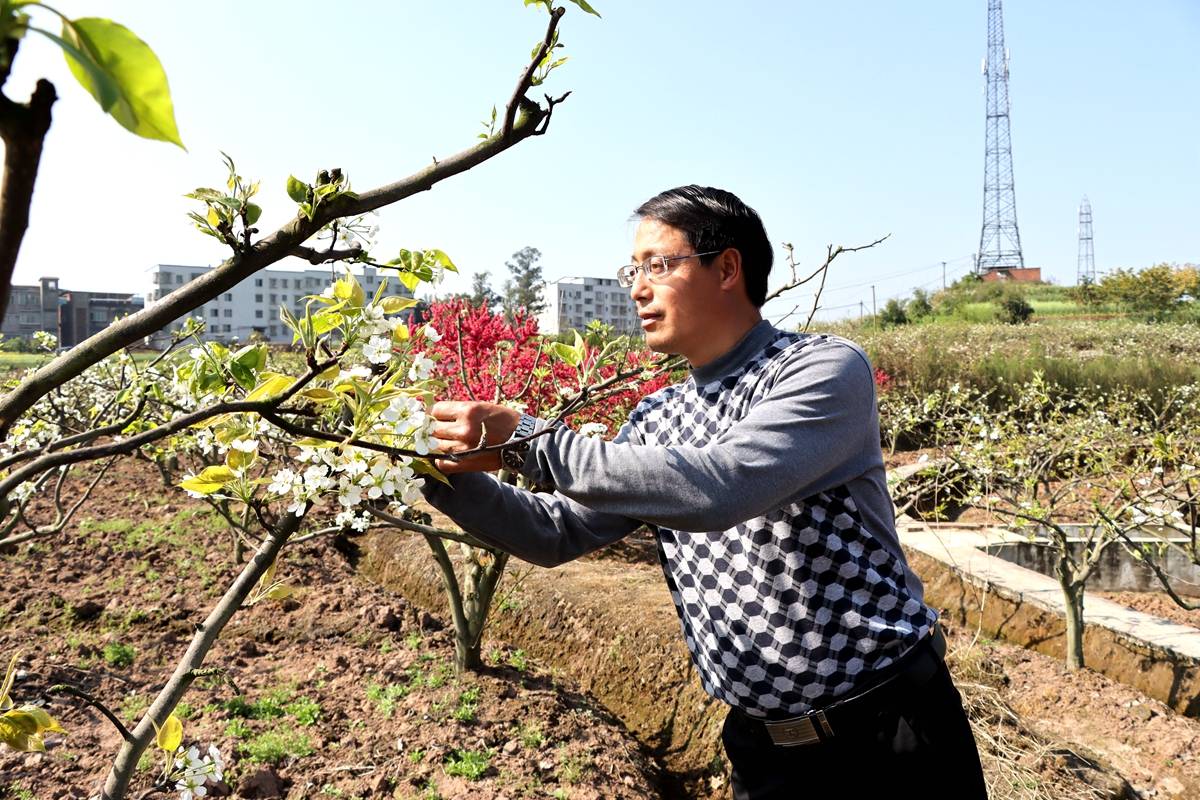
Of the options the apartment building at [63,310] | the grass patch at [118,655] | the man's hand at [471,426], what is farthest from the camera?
the apartment building at [63,310]

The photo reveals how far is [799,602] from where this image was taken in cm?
160

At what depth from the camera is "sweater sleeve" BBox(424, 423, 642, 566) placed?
166 centimetres

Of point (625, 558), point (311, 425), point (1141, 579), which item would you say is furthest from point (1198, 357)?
point (311, 425)

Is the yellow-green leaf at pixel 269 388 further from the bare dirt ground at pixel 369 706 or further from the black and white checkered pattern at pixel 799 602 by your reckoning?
the bare dirt ground at pixel 369 706

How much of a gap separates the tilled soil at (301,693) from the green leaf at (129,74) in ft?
8.50

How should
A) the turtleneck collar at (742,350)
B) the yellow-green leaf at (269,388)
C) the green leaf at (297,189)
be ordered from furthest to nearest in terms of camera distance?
the turtleneck collar at (742,350) → the yellow-green leaf at (269,388) → the green leaf at (297,189)

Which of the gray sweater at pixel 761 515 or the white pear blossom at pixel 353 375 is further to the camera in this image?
the gray sweater at pixel 761 515

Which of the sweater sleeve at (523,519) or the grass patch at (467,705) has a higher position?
the sweater sleeve at (523,519)

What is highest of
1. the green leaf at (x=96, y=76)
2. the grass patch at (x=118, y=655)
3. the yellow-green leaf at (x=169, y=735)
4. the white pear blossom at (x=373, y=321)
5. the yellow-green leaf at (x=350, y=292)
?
the green leaf at (x=96, y=76)

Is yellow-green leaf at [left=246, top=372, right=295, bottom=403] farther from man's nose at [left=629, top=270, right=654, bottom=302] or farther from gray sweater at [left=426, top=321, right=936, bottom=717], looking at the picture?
man's nose at [left=629, top=270, right=654, bottom=302]

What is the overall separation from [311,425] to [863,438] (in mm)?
985

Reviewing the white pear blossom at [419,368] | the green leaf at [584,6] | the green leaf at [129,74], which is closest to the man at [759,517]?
the white pear blossom at [419,368]

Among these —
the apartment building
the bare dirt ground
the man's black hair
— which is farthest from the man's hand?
the apartment building

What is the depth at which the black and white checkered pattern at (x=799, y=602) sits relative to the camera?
5.21 feet
